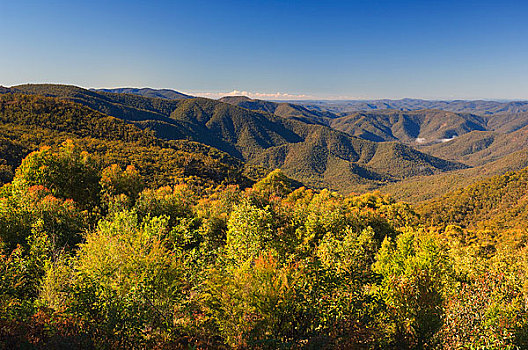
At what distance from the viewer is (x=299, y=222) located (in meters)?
37.5

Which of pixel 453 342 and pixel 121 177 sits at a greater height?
pixel 121 177

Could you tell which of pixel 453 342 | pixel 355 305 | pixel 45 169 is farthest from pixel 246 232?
pixel 45 169

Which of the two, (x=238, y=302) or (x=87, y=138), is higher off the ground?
(x=87, y=138)

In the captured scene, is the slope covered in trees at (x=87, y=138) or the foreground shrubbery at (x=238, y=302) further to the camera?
the slope covered in trees at (x=87, y=138)

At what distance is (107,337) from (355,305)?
596 inches

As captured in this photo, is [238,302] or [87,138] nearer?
[238,302]

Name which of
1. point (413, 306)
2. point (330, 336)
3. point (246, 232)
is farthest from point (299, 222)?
point (330, 336)

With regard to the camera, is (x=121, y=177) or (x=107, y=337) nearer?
(x=107, y=337)

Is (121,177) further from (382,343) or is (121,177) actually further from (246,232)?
(382,343)

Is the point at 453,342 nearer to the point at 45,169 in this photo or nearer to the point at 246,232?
the point at 246,232

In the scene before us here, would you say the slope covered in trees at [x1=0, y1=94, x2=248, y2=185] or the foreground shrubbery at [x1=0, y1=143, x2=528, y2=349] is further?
the slope covered in trees at [x1=0, y1=94, x2=248, y2=185]

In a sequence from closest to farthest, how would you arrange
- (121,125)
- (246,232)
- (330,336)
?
(330,336), (246,232), (121,125)

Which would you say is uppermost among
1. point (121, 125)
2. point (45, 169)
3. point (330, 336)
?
point (121, 125)

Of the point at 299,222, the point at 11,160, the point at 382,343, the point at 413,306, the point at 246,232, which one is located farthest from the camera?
the point at 11,160
